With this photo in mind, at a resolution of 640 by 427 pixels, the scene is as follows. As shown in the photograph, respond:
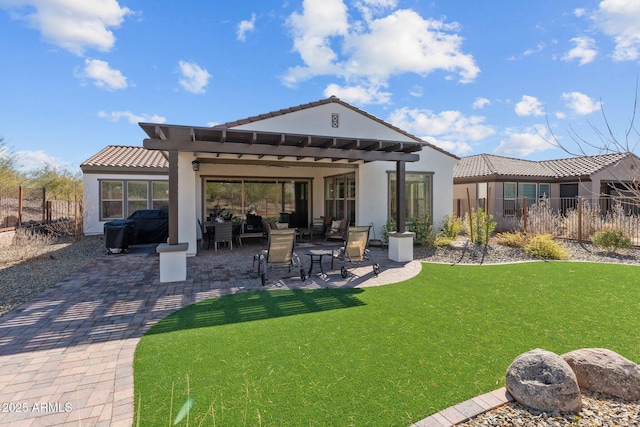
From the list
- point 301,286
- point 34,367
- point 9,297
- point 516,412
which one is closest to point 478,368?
point 516,412

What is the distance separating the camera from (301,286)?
696cm

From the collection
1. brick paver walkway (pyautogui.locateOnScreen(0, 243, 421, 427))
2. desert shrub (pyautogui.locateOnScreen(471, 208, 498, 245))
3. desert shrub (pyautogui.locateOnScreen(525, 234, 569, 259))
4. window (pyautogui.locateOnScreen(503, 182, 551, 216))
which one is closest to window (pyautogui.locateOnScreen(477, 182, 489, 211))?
window (pyautogui.locateOnScreen(503, 182, 551, 216))

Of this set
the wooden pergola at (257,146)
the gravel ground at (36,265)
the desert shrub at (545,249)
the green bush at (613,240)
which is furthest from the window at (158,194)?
the green bush at (613,240)

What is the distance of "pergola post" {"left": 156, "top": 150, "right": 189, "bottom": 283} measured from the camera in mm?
7074

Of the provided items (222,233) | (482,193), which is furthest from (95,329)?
(482,193)

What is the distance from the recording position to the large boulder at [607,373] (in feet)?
9.42

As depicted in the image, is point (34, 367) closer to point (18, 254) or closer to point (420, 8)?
point (18, 254)

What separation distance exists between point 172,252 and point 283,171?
29.8 ft

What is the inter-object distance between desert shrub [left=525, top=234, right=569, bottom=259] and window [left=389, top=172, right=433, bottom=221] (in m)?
3.80

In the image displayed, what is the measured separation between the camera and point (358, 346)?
4043 millimetres

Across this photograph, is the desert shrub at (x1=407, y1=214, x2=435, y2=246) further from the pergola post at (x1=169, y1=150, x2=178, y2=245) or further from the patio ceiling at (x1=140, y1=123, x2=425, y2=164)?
the pergola post at (x1=169, y1=150, x2=178, y2=245)

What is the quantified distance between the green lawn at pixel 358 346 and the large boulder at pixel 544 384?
0.32m

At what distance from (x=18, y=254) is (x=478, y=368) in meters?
12.7

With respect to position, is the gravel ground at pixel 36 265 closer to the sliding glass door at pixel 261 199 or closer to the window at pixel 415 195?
the sliding glass door at pixel 261 199
